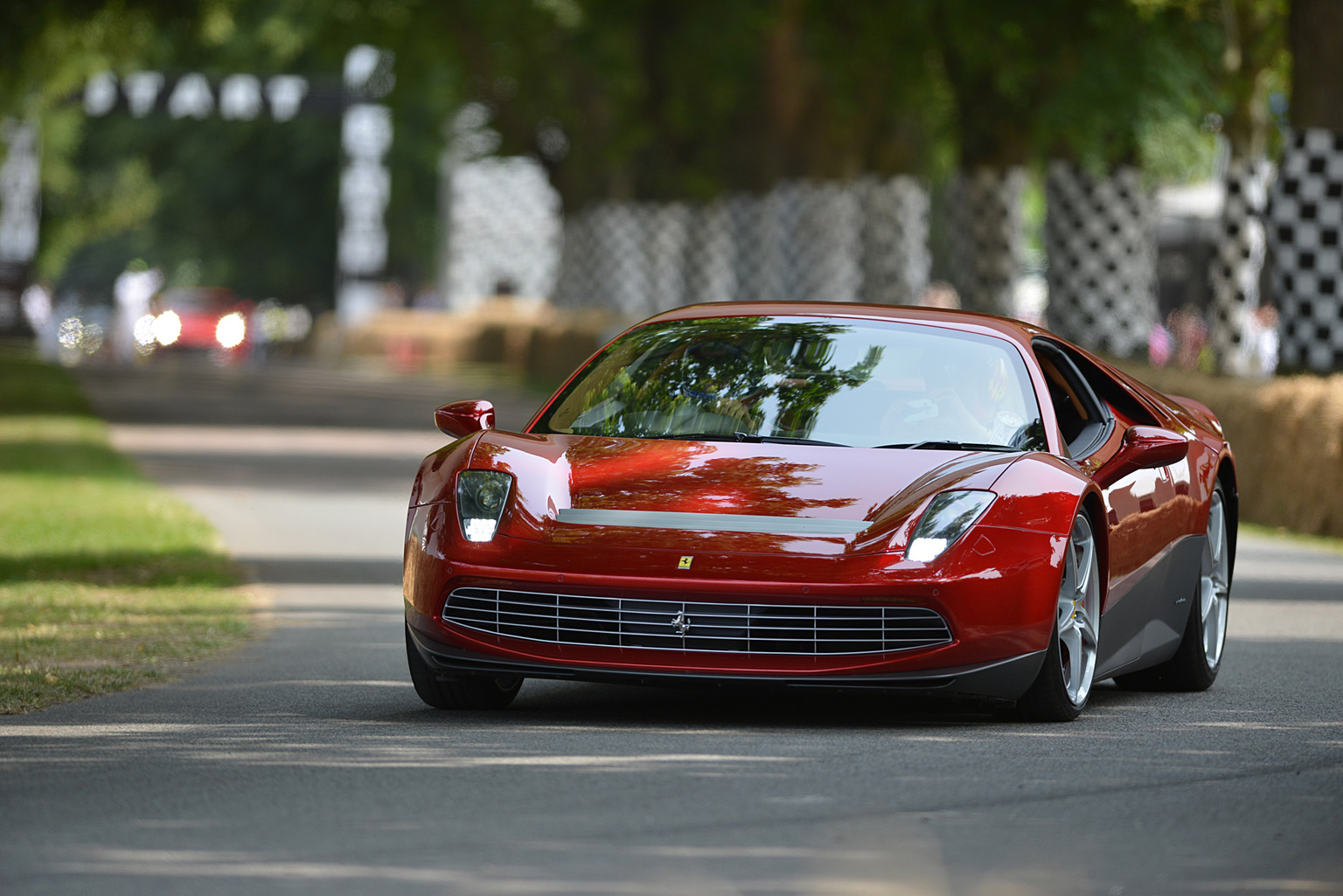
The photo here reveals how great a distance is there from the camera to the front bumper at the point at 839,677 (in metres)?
6.88

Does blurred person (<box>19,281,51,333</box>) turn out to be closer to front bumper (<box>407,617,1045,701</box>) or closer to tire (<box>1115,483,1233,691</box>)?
tire (<box>1115,483,1233,691</box>)

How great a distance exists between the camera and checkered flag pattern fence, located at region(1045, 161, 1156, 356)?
971 inches

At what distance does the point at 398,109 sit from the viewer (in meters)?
47.8

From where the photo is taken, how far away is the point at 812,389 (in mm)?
7703

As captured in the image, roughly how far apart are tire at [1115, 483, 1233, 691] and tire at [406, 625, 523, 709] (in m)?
2.35

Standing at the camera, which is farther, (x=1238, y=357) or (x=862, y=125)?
(x=862, y=125)

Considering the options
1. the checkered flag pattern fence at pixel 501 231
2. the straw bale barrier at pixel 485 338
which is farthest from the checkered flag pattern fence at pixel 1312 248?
the checkered flag pattern fence at pixel 501 231

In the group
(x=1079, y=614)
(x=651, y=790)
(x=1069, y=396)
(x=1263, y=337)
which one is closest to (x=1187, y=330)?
(x=1263, y=337)

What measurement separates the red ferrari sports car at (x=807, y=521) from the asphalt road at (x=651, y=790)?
240 millimetres

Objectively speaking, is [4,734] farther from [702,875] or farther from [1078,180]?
[1078,180]

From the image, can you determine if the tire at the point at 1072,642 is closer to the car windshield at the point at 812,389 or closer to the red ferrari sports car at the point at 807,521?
the red ferrari sports car at the point at 807,521

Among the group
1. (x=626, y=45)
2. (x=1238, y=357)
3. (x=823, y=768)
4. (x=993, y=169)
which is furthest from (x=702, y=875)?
(x=626, y=45)

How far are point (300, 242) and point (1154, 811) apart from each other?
226ft

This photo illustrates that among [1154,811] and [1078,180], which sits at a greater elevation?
[1078,180]
